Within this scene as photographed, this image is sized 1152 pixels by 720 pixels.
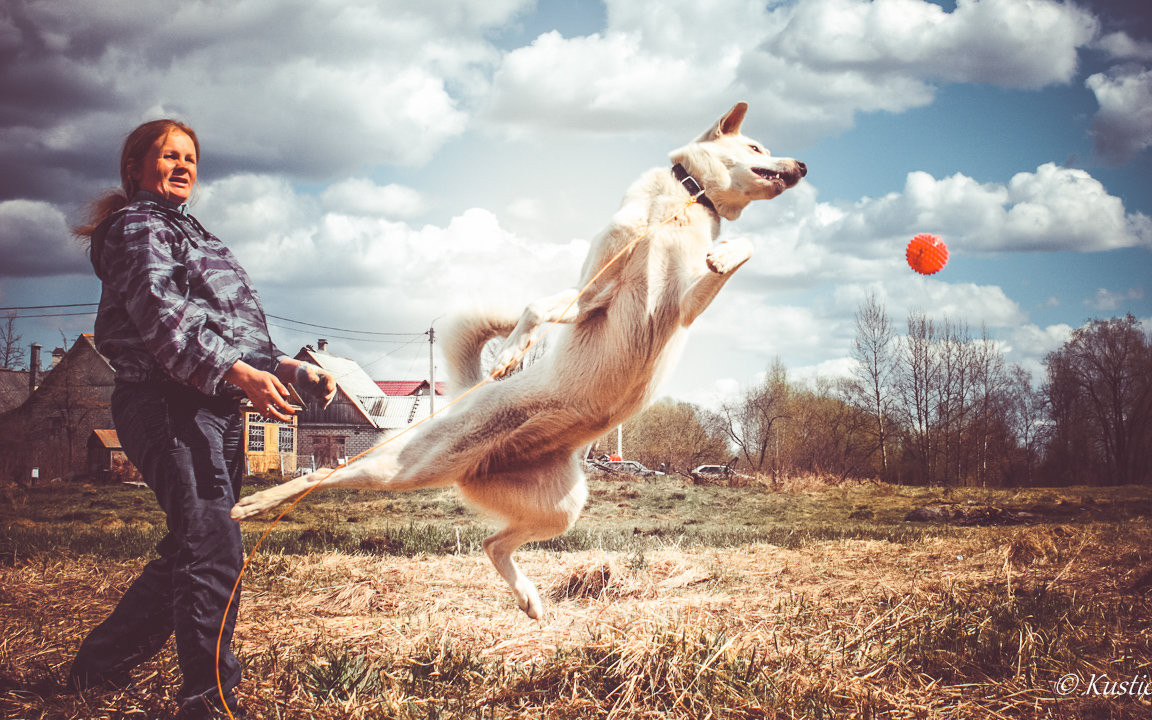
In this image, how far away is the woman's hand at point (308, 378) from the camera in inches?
107

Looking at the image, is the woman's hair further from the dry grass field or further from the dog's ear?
the dog's ear

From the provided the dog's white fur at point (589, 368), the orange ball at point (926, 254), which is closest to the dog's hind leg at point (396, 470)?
the dog's white fur at point (589, 368)

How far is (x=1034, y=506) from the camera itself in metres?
14.8

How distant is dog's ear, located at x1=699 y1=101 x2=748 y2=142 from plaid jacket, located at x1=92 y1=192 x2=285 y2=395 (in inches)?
98.1

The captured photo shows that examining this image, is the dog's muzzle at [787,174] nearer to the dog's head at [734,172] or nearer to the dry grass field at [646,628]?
the dog's head at [734,172]

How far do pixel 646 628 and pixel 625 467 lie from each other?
Result: 19951mm

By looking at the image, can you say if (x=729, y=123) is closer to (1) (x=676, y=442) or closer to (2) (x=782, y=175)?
(2) (x=782, y=175)

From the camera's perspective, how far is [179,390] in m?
2.51

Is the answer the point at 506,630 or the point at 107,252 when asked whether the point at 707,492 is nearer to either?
the point at 506,630

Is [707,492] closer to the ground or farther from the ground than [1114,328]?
closer to the ground

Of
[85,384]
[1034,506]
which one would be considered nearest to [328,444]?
[85,384]

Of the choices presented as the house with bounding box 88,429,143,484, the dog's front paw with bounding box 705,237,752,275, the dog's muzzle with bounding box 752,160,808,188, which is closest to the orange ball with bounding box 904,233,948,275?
the dog's muzzle with bounding box 752,160,808,188

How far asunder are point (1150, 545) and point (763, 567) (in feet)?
12.6

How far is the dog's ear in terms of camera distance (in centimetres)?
365
